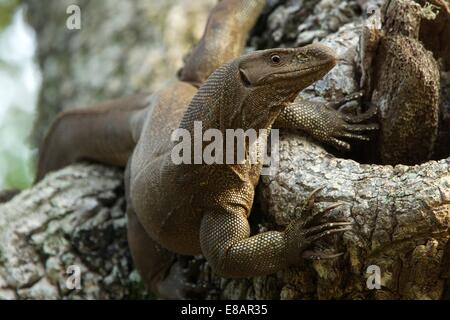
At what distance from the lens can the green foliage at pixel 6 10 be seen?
8734 millimetres

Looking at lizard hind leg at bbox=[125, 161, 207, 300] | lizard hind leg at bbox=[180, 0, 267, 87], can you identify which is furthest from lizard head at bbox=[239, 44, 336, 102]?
lizard hind leg at bbox=[125, 161, 207, 300]

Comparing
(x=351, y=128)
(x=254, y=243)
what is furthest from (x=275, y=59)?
(x=254, y=243)

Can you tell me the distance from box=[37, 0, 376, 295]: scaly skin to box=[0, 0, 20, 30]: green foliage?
479cm

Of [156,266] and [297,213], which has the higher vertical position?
[297,213]

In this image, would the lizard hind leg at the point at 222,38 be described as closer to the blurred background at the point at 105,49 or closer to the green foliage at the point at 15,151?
the blurred background at the point at 105,49

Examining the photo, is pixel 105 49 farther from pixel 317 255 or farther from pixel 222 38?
pixel 317 255

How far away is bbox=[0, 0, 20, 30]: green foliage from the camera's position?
8734 millimetres

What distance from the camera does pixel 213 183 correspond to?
3.85 metres

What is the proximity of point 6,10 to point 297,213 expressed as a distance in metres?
6.41

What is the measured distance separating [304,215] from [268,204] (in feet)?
1.04

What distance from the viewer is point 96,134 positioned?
545 cm
